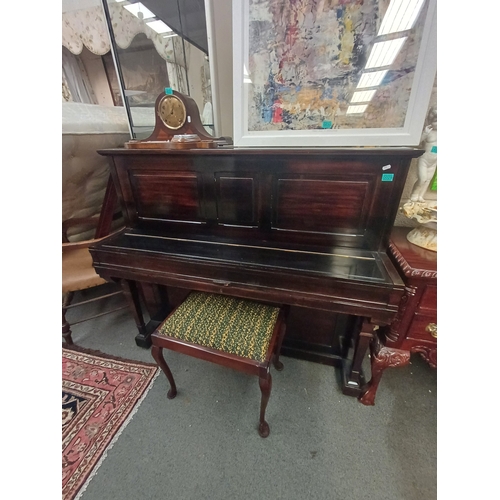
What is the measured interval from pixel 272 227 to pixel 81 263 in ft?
4.55

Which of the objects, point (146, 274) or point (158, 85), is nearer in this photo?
point (146, 274)

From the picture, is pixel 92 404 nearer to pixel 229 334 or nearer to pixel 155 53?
pixel 229 334

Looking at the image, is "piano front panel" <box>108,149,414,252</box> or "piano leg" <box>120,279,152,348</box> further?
"piano leg" <box>120,279,152,348</box>

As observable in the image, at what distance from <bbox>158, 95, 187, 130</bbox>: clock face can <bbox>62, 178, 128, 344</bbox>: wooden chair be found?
0.75m

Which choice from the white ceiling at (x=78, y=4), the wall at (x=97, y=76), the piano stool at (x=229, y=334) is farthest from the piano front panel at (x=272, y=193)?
the wall at (x=97, y=76)

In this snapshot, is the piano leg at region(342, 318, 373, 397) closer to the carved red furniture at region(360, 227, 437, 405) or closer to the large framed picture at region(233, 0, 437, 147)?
the carved red furniture at region(360, 227, 437, 405)

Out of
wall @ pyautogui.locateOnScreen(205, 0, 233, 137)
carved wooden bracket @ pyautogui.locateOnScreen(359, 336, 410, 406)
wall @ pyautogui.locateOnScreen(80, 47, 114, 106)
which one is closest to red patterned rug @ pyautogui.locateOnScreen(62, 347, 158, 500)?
carved wooden bracket @ pyautogui.locateOnScreen(359, 336, 410, 406)

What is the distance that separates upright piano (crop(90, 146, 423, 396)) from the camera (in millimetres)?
880

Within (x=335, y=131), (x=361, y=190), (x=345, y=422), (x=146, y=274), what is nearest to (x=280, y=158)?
(x=335, y=131)

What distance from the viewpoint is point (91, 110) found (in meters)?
1.58

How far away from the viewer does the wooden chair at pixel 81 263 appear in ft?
4.60

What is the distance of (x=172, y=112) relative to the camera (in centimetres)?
108

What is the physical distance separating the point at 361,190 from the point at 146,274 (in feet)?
3.46

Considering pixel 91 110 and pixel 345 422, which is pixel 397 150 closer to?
pixel 345 422
